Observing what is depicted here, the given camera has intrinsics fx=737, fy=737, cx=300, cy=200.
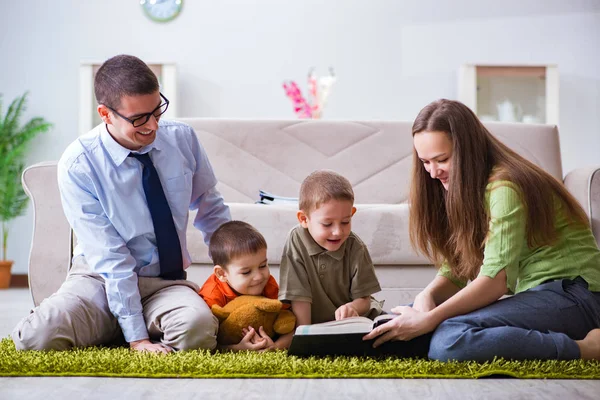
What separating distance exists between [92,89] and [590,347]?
14.8 ft

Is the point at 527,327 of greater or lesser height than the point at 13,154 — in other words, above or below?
below

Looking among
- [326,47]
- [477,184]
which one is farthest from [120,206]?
[326,47]

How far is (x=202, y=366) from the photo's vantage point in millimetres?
1557

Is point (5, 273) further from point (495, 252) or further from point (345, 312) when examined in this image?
point (495, 252)

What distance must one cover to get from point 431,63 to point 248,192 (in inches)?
122

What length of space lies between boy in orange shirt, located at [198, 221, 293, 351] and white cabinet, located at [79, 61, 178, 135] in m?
3.54

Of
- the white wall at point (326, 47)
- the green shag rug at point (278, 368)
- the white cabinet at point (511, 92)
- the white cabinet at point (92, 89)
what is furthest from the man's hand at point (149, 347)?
the white cabinet at point (511, 92)

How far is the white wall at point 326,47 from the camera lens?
18.8 feet

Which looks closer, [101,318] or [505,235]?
[505,235]

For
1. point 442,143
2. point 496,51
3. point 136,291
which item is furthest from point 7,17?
point 442,143

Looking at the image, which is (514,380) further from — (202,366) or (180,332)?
(180,332)

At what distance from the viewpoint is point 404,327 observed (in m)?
1.65

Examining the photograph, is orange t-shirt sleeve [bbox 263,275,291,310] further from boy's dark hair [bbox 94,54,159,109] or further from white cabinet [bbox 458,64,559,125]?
white cabinet [bbox 458,64,559,125]

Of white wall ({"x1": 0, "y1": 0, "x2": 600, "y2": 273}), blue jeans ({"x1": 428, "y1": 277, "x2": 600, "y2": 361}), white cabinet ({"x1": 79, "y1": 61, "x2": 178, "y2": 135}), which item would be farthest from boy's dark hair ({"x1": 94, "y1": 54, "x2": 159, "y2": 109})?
white wall ({"x1": 0, "y1": 0, "x2": 600, "y2": 273})
